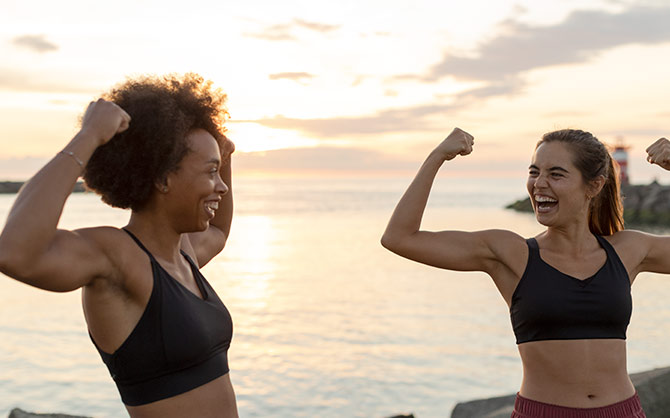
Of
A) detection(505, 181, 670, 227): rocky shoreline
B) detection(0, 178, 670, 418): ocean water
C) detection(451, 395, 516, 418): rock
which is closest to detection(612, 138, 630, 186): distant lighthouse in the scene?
detection(505, 181, 670, 227): rocky shoreline

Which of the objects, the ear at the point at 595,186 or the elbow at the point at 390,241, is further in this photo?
the ear at the point at 595,186

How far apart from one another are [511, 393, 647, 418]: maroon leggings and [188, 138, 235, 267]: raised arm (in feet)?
5.68

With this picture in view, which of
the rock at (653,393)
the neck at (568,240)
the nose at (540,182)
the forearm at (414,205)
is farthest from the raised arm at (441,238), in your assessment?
the rock at (653,393)

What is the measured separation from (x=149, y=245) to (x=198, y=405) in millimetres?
622

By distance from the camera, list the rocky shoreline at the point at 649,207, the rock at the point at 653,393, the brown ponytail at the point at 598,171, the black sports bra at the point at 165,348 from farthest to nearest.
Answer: the rocky shoreline at the point at 649,207, the rock at the point at 653,393, the brown ponytail at the point at 598,171, the black sports bra at the point at 165,348

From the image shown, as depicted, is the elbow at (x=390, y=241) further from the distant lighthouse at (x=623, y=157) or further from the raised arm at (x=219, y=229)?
the distant lighthouse at (x=623, y=157)

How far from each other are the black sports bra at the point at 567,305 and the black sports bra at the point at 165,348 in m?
1.65

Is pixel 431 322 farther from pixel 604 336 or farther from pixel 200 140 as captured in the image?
pixel 200 140

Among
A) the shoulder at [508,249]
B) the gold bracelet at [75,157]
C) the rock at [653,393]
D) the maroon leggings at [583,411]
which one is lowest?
the rock at [653,393]

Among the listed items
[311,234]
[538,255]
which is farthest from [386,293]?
[311,234]

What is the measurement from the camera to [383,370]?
1298cm

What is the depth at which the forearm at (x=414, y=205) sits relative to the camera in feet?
12.0

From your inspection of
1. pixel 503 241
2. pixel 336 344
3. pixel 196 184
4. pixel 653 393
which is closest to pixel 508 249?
pixel 503 241

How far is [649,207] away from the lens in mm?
52875
